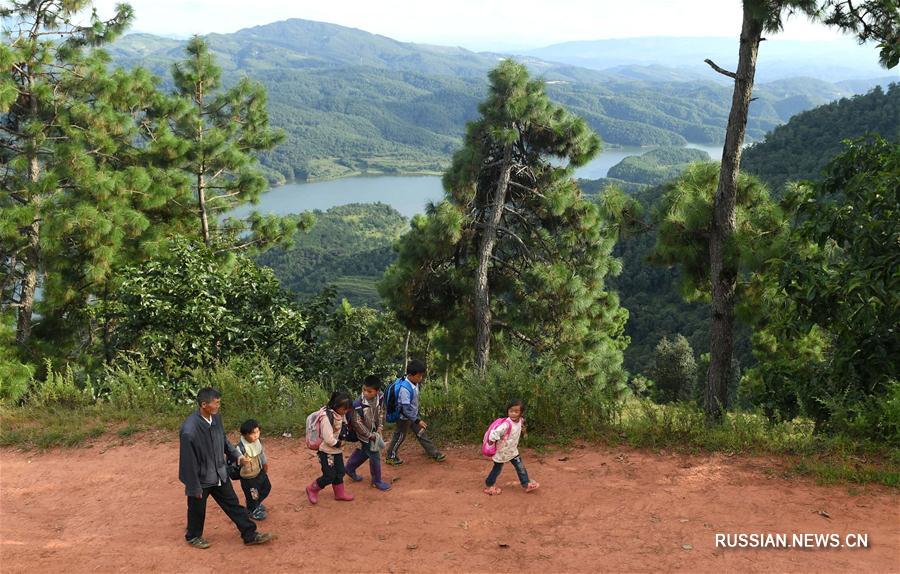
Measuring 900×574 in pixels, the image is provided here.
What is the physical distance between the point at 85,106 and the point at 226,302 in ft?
18.3

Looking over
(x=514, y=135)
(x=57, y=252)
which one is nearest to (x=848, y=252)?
(x=514, y=135)

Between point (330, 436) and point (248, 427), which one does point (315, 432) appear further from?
point (248, 427)

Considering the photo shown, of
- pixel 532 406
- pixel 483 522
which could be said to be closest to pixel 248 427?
pixel 483 522

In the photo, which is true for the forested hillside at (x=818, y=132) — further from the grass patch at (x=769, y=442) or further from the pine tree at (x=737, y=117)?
the grass patch at (x=769, y=442)

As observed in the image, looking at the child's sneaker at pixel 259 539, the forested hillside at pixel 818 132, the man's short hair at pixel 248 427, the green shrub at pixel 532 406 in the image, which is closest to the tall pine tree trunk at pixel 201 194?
the green shrub at pixel 532 406

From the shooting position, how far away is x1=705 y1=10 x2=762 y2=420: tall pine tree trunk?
659 cm

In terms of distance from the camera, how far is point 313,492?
4961 mm

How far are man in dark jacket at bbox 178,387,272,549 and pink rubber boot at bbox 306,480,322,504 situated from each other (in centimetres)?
58

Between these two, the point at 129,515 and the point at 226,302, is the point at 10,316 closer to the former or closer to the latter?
the point at 226,302

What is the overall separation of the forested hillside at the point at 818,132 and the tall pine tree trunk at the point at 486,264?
5586cm

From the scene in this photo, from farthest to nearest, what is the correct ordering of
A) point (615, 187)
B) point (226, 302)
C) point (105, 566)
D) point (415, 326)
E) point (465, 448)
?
point (415, 326), point (226, 302), point (615, 187), point (465, 448), point (105, 566)

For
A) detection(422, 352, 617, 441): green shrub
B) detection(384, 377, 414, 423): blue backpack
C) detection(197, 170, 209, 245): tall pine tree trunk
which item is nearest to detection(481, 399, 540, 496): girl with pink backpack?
detection(384, 377, 414, 423): blue backpack

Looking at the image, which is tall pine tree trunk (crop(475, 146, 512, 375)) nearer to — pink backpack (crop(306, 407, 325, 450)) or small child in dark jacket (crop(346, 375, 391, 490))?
small child in dark jacket (crop(346, 375, 391, 490))

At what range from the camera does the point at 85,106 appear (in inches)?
454
